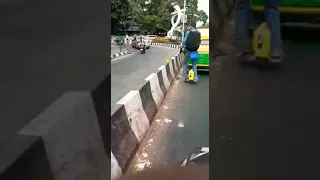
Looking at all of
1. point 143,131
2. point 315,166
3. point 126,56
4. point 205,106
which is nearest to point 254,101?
point 315,166

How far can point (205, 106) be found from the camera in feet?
13.8

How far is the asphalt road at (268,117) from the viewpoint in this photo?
1.56 meters

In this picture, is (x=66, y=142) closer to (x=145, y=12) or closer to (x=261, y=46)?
A: (x=261, y=46)

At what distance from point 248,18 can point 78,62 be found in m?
0.79

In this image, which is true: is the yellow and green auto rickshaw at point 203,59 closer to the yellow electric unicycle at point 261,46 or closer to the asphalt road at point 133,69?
the asphalt road at point 133,69

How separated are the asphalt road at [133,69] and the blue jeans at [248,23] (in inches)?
36.5

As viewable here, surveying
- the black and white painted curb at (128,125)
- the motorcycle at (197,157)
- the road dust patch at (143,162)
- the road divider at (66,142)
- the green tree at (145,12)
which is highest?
the green tree at (145,12)

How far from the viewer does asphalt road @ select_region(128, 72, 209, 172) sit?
8.22 feet

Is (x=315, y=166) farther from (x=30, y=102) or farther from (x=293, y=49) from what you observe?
(x=30, y=102)

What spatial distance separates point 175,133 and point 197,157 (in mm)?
722

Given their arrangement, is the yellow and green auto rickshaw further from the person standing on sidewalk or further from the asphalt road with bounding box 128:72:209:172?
the person standing on sidewalk

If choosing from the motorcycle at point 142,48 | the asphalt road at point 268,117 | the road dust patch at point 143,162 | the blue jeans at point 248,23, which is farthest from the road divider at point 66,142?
the motorcycle at point 142,48

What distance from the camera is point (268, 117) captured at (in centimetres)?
159

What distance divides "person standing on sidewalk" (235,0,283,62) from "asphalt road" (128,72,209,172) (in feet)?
3.76
